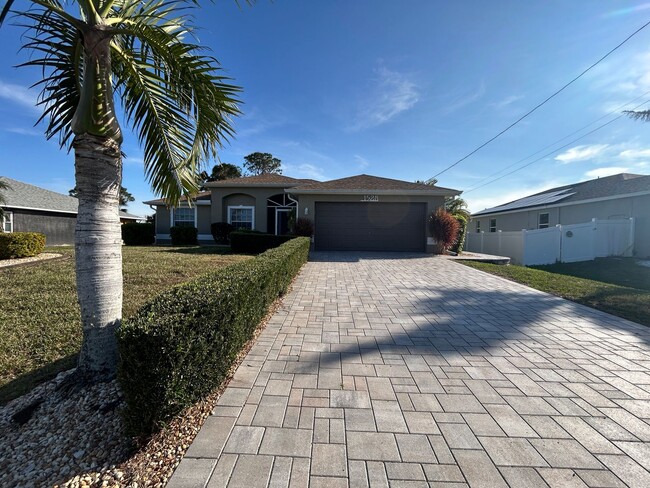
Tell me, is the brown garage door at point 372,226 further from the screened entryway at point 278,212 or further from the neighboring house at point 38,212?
the neighboring house at point 38,212

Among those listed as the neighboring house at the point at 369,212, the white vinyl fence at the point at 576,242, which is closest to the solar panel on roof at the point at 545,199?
the white vinyl fence at the point at 576,242

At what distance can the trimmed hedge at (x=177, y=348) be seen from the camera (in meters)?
1.82

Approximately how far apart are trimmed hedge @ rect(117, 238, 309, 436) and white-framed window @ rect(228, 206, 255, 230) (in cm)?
1563

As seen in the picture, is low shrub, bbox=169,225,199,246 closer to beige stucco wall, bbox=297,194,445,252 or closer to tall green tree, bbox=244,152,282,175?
beige stucco wall, bbox=297,194,445,252

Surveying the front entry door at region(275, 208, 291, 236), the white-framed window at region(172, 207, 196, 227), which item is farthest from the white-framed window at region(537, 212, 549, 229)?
the white-framed window at region(172, 207, 196, 227)

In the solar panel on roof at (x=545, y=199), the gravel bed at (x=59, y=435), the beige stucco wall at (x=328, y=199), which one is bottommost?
the gravel bed at (x=59, y=435)

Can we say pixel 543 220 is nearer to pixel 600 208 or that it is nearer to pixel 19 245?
pixel 600 208

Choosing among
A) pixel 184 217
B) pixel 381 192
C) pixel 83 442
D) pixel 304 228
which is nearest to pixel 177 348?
pixel 83 442

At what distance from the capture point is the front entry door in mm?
18330

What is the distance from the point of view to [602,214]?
49.5 ft

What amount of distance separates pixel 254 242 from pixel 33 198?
16668 mm

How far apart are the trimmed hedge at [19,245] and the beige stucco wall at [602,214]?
974 inches

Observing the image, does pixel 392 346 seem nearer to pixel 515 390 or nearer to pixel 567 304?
pixel 515 390

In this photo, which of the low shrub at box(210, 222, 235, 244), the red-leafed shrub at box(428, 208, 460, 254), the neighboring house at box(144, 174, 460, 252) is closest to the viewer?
the red-leafed shrub at box(428, 208, 460, 254)
